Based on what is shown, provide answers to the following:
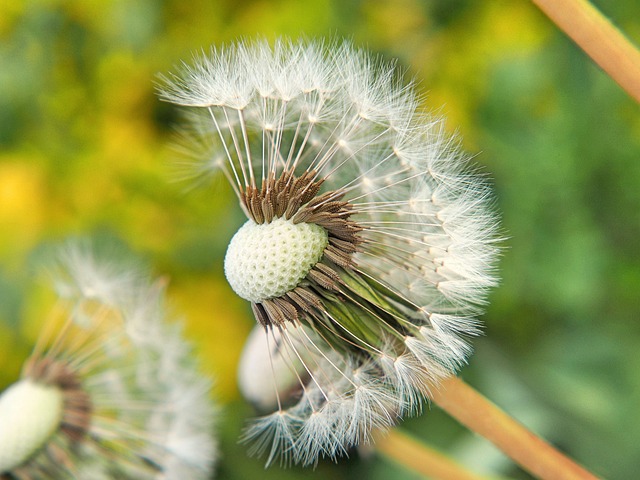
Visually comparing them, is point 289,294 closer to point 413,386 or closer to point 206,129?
point 413,386

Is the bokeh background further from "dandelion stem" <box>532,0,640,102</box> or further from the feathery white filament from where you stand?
"dandelion stem" <box>532,0,640,102</box>

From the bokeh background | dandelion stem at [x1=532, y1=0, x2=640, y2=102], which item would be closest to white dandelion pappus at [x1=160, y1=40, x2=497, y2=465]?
dandelion stem at [x1=532, y1=0, x2=640, y2=102]

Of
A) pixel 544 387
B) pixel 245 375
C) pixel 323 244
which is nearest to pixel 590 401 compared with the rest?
pixel 544 387

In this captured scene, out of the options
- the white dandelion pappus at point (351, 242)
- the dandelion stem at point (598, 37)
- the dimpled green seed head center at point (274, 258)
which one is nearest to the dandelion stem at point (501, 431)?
the white dandelion pappus at point (351, 242)

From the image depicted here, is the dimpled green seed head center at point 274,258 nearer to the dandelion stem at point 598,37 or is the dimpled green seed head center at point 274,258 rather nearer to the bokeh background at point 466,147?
the dandelion stem at point 598,37

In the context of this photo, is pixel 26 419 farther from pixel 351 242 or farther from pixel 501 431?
pixel 501 431
